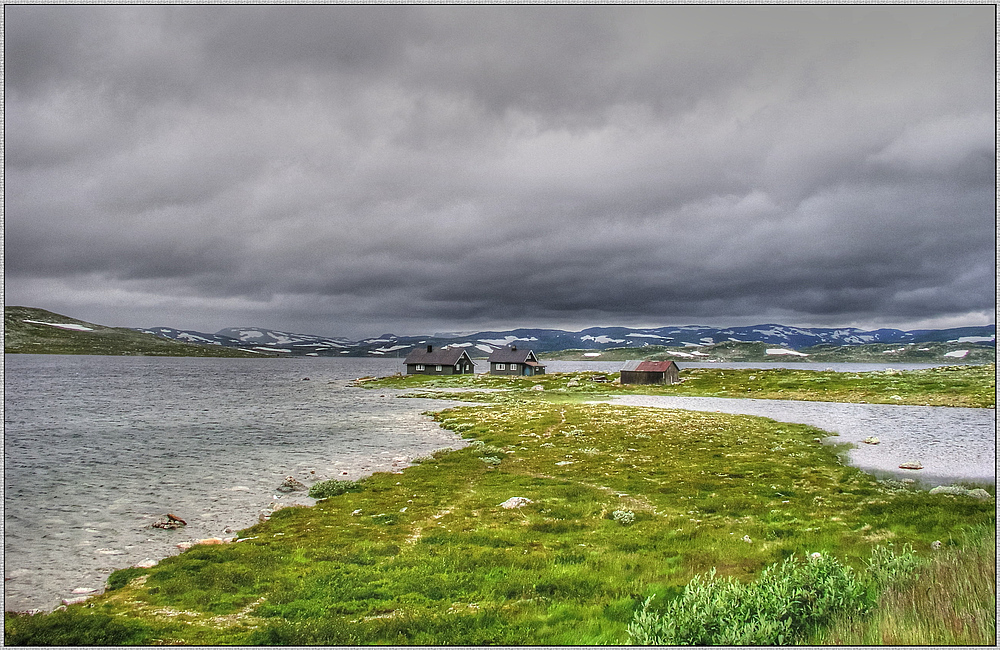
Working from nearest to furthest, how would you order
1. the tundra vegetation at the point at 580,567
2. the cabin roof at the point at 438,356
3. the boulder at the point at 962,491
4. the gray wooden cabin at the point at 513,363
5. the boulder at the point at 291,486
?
the tundra vegetation at the point at 580,567 → the boulder at the point at 962,491 → the boulder at the point at 291,486 → the cabin roof at the point at 438,356 → the gray wooden cabin at the point at 513,363

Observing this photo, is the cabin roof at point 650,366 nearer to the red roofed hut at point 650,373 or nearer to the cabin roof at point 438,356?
the red roofed hut at point 650,373

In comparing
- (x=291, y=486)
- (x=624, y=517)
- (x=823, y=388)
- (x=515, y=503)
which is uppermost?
(x=624, y=517)

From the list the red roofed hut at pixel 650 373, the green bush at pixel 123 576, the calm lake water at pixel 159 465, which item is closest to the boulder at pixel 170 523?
the calm lake water at pixel 159 465

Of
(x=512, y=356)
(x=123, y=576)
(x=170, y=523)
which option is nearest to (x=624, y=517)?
(x=123, y=576)

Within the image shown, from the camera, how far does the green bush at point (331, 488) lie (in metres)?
22.8

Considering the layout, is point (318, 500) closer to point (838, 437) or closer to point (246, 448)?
point (246, 448)

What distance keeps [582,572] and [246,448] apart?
1245 inches

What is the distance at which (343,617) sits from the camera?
1036cm

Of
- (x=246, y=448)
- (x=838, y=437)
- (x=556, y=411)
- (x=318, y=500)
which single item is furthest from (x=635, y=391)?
(x=318, y=500)

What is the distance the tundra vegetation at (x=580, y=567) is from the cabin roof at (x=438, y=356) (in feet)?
360

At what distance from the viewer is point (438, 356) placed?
453 ft

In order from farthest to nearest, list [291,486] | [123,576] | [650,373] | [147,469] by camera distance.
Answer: [650,373] → [147,469] → [291,486] → [123,576]

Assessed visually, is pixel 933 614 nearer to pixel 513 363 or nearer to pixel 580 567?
pixel 580 567

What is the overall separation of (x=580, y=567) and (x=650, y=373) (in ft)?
324
